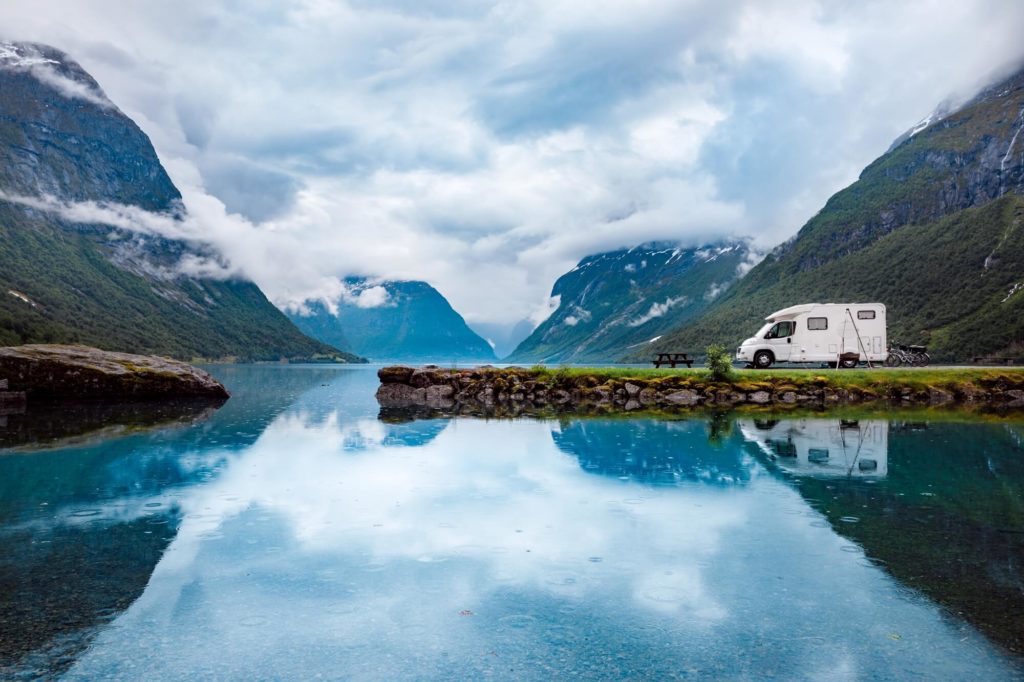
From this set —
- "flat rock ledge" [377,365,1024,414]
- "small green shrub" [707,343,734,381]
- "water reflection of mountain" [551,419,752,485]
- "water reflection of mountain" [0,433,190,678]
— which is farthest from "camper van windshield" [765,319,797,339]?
"water reflection of mountain" [0,433,190,678]

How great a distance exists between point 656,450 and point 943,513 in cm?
920

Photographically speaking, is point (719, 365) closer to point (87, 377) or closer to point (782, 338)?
point (782, 338)

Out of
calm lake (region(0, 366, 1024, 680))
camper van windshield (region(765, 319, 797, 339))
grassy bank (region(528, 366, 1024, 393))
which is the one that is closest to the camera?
calm lake (region(0, 366, 1024, 680))

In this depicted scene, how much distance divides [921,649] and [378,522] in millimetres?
8553

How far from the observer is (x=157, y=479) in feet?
51.1

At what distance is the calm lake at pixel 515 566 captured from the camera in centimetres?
613

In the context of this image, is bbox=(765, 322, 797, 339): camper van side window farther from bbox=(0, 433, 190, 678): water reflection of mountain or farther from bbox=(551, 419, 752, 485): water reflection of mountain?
bbox=(0, 433, 190, 678): water reflection of mountain

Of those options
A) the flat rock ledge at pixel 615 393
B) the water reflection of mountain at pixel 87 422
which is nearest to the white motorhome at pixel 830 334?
the flat rock ledge at pixel 615 393

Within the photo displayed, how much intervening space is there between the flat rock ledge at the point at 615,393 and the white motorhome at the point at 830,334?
4.60m

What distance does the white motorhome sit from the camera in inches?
1781

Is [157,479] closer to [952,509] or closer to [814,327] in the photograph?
[952,509]

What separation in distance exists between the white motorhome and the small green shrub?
330 centimetres

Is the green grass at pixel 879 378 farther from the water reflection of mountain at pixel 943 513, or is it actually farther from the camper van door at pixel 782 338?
the water reflection of mountain at pixel 943 513

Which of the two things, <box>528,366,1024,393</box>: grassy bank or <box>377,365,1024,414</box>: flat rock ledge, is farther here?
<box>528,366,1024,393</box>: grassy bank
